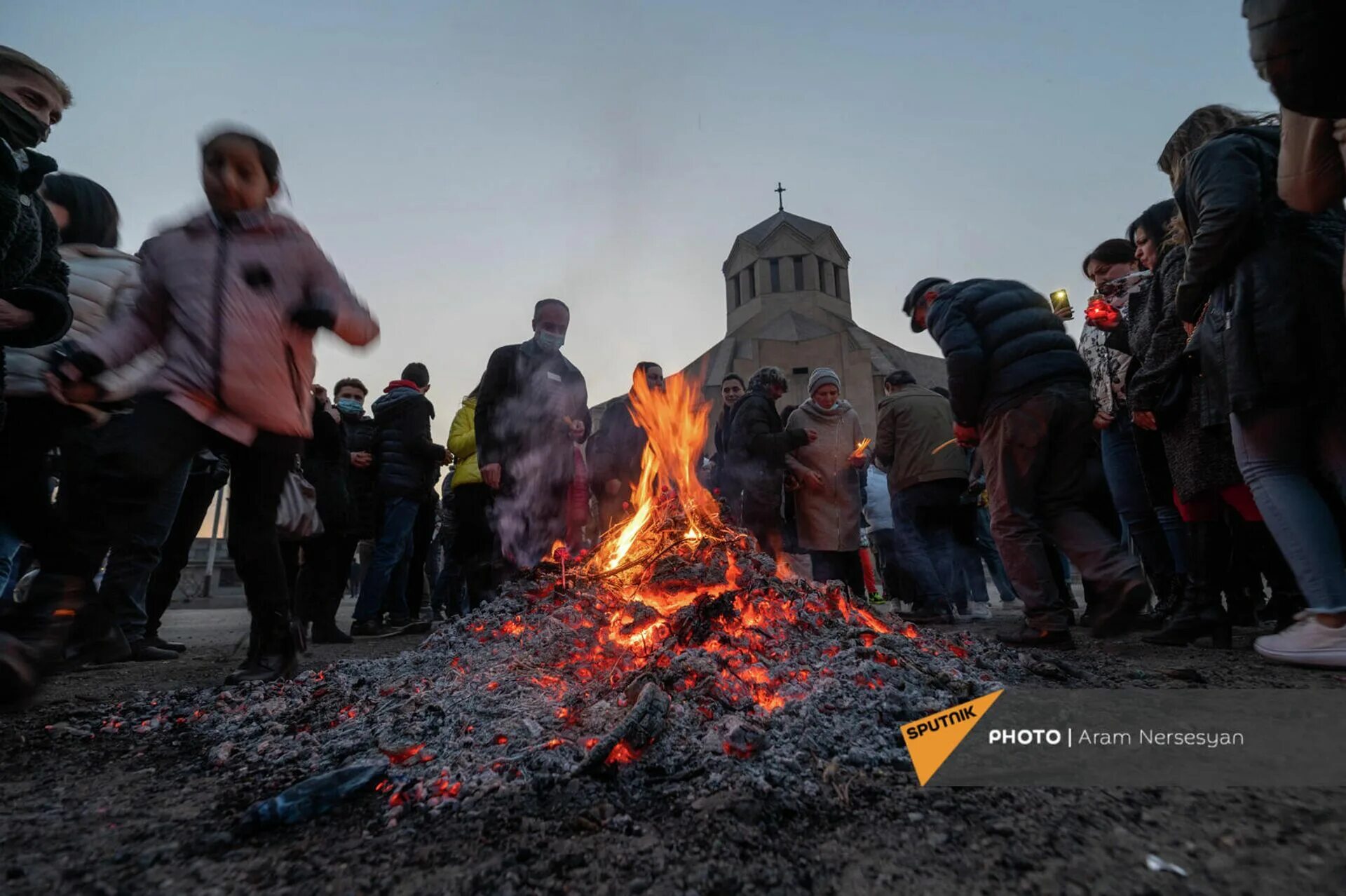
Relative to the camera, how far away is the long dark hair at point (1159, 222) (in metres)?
4.20

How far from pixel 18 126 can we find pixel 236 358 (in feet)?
3.64

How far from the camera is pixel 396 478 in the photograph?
19.4ft

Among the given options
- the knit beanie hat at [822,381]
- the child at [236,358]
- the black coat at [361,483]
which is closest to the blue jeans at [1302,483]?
the knit beanie hat at [822,381]

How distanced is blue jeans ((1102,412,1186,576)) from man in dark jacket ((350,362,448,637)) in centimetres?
525

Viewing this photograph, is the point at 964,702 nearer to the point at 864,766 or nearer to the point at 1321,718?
the point at 864,766

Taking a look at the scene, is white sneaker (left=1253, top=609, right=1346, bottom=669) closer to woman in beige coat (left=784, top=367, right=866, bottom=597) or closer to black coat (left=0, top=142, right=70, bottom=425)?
woman in beige coat (left=784, top=367, right=866, bottom=597)

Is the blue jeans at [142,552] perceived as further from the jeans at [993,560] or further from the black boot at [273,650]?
the jeans at [993,560]

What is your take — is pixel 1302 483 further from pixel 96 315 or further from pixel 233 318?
pixel 96 315

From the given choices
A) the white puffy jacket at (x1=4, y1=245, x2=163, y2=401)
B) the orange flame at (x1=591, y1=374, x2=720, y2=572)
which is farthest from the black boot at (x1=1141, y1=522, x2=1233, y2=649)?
the white puffy jacket at (x1=4, y1=245, x2=163, y2=401)

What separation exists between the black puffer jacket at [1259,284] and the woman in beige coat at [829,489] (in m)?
3.17

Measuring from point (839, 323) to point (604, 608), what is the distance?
36.0 meters

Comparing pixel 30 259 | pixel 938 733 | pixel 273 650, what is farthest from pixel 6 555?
pixel 938 733

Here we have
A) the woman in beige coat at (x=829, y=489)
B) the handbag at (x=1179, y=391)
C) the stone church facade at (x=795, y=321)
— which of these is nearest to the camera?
the handbag at (x=1179, y=391)

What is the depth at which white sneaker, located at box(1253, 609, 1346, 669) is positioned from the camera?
273 cm
